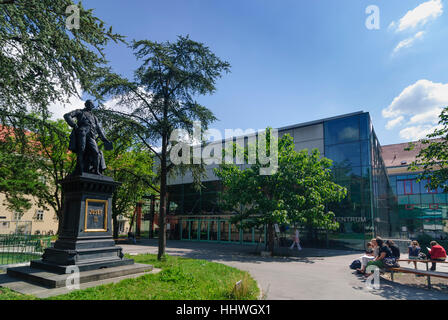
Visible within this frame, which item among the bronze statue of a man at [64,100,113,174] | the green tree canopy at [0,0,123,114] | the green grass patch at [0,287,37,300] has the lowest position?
the green grass patch at [0,287,37,300]

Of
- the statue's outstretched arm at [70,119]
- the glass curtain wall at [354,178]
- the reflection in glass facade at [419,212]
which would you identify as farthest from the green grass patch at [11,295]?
the reflection in glass facade at [419,212]

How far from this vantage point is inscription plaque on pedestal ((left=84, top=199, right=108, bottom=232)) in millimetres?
8711

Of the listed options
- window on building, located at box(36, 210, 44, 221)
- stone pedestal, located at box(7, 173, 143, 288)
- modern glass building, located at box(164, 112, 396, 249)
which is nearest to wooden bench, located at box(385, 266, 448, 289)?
stone pedestal, located at box(7, 173, 143, 288)

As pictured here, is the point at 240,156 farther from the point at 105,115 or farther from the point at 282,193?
the point at 105,115

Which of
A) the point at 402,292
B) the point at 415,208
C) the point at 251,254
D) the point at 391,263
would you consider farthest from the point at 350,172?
the point at 415,208

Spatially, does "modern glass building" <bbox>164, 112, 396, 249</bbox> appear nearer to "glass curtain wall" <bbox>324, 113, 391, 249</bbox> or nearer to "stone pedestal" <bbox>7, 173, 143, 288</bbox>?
"glass curtain wall" <bbox>324, 113, 391, 249</bbox>

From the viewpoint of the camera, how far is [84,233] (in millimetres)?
8500

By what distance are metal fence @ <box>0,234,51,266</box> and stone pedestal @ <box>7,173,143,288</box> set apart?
5308 mm

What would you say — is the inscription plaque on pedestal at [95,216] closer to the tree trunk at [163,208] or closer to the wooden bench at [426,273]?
the tree trunk at [163,208]

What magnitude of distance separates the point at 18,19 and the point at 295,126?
23.0 metres

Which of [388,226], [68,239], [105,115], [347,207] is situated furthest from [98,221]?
[388,226]

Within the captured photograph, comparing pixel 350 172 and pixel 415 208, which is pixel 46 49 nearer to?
pixel 350 172

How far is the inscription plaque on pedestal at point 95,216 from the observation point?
28.6 ft

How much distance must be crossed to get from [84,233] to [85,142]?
2.87 metres
